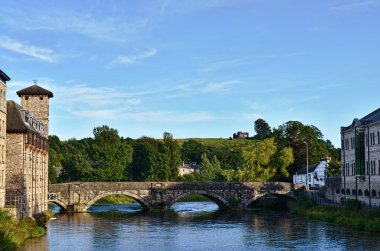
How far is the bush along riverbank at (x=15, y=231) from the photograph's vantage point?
132 feet

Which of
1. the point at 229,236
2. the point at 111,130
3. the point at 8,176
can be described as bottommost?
the point at 229,236

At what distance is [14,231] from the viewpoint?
4397cm

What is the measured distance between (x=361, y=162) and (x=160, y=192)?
31.3 meters

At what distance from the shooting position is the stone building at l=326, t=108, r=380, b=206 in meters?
62.7

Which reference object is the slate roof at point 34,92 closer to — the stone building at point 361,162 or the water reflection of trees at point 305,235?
the water reflection of trees at point 305,235

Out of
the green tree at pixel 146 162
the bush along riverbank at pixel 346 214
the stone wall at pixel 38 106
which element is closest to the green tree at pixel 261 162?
the bush along riverbank at pixel 346 214

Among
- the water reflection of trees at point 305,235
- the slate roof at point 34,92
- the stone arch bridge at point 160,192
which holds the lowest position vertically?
the water reflection of trees at point 305,235

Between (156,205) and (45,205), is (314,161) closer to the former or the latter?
(156,205)

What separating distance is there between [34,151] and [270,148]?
52.2m

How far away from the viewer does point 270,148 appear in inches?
4013

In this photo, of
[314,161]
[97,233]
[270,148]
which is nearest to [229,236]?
[97,233]

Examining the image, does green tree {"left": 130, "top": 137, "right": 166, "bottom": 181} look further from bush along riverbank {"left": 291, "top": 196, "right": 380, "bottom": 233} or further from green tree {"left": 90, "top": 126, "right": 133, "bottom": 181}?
bush along riverbank {"left": 291, "top": 196, "right": 380, "bottom": 233}

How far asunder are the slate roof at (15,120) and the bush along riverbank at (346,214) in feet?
108

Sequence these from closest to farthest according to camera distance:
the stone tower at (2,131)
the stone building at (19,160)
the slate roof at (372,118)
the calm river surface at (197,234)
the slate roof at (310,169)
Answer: the calm river surface at (197,234), the stone tower at (2,131), the stone building at (19,160), the slate roof at (372,118), the slate roof at (310,169)
